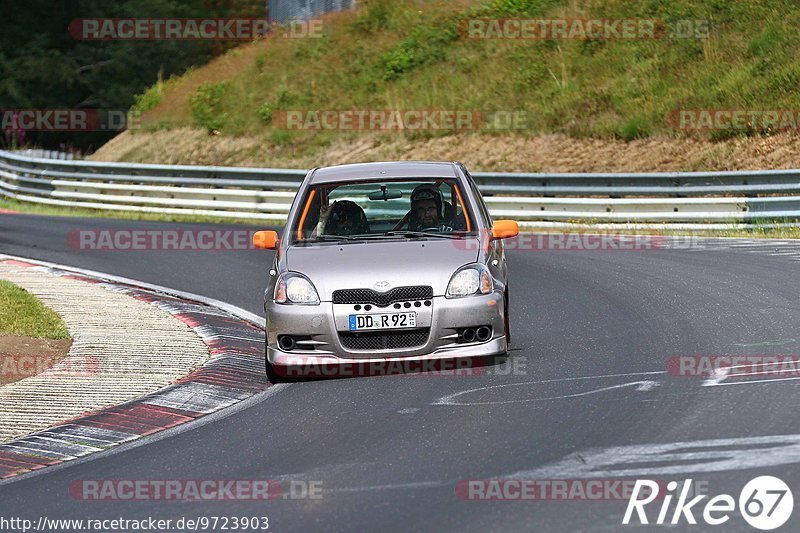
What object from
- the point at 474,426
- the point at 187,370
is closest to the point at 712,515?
the point at 474,426

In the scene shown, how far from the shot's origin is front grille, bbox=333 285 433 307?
379 inches

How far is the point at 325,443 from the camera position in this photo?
25.3ft

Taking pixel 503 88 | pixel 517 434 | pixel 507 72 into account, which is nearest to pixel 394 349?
pixel 517 434

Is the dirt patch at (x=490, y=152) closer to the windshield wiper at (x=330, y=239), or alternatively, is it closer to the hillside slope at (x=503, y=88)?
the hillside slope at (x=503, y=88)

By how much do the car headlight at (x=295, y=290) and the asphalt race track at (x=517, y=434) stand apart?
632mm

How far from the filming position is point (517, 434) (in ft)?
24.9

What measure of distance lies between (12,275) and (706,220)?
35.1 ft

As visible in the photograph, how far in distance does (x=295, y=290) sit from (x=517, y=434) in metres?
2.83

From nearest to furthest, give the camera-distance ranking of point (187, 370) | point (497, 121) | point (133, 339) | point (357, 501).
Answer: point (357, 501), point (187, 370), point (133, 339), point (497, 121)

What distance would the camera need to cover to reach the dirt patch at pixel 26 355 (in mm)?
10609

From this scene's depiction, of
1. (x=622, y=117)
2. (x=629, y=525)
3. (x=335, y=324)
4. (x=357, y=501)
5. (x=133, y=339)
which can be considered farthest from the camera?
(x=622, y=117)

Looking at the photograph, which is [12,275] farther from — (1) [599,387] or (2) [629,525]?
(2) [629,525]

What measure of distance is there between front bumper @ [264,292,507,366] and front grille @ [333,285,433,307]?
0.21ft

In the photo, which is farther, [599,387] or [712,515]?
[599,387]
